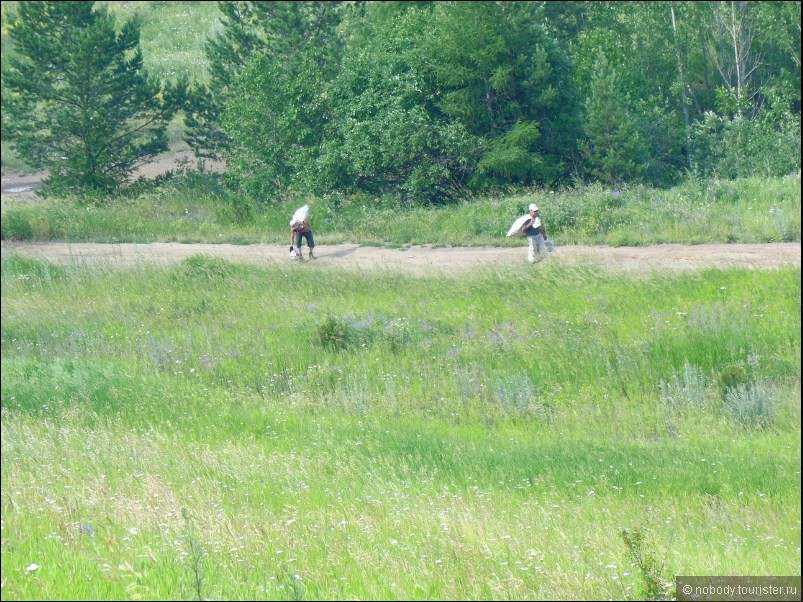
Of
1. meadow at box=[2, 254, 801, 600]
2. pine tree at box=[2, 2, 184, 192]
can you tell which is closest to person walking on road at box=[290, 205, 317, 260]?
meadow at box=[2, 254, 801, 600]

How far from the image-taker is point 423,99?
2703 centimetres

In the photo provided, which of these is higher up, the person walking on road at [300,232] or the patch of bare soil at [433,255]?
the person walking on road at [300,232]

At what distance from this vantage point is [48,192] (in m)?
29.8

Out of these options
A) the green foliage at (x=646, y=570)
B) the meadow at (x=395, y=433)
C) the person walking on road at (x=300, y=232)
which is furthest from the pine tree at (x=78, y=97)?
the green foliage at (x=646, y=570)

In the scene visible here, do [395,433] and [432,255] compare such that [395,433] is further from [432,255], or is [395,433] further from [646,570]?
[432,255]

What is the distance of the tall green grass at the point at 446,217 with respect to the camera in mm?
19734

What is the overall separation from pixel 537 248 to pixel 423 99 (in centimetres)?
1012

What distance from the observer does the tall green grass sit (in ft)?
64.7

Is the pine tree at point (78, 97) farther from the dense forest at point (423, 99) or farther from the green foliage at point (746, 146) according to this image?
the green foliage at point (746, 146)

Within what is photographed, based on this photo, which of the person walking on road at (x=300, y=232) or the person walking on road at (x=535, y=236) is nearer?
the person walking on road at (x=535, y=236)

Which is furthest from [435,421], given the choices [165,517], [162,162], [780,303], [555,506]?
[162,162]

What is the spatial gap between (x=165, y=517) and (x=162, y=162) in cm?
3232

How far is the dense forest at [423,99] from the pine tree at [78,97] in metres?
0.06

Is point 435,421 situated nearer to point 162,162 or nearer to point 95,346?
point 95,346
